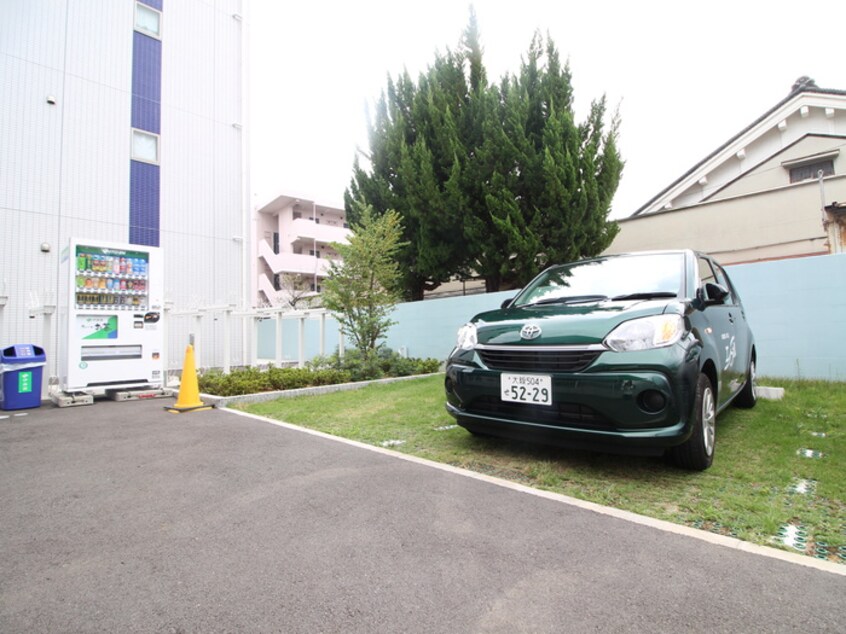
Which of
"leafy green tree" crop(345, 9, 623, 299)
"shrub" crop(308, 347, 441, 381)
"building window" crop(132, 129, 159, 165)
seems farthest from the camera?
"building window" crop(132, 129, 159, 165)

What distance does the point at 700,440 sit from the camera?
2.62 metres

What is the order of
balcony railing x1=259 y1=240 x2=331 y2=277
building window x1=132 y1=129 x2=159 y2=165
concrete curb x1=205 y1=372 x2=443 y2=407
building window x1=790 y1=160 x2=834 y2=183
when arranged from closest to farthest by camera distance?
1. concrete curb x1=205 y1=372 x2=443 y2=407
2. building window x1=132 y1=129 x2=159 y2=165
3. building window x1=790 y1=160 x2=834 y2=183
4. balcony railing x1=259 y1=240 x2=331 y2=277

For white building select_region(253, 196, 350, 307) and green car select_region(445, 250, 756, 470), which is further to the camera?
white building select_region(253, 196, 350, 307)

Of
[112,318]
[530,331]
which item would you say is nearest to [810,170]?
[530,331]

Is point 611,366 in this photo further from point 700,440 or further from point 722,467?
point 722,467

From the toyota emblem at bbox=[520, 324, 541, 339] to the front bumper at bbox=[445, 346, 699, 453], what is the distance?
0.24m

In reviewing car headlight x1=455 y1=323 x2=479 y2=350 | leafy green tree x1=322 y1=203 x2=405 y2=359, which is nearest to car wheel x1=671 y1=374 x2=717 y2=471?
car headlight x1=455 y1=323 x2=479 y2=350

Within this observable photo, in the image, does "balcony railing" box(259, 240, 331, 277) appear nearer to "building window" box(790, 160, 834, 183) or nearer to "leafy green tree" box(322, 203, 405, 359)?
"leafy green tree" box(322, 203, 405, 359)

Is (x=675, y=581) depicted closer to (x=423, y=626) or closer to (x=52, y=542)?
(x=423, y=626)

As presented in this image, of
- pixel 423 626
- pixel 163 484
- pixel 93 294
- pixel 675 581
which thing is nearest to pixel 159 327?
pixel 93 294

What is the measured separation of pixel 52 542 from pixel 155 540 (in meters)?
0.47

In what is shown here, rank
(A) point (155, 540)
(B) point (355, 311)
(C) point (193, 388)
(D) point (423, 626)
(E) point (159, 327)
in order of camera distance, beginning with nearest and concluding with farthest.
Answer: (D) point (423, 626), (A) point (155, 540), (C) point (193, 388), (E) point (159, 327), (B) point (355, 311)

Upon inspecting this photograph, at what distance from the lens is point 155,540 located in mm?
1949

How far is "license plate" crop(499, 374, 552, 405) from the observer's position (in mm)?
2664
